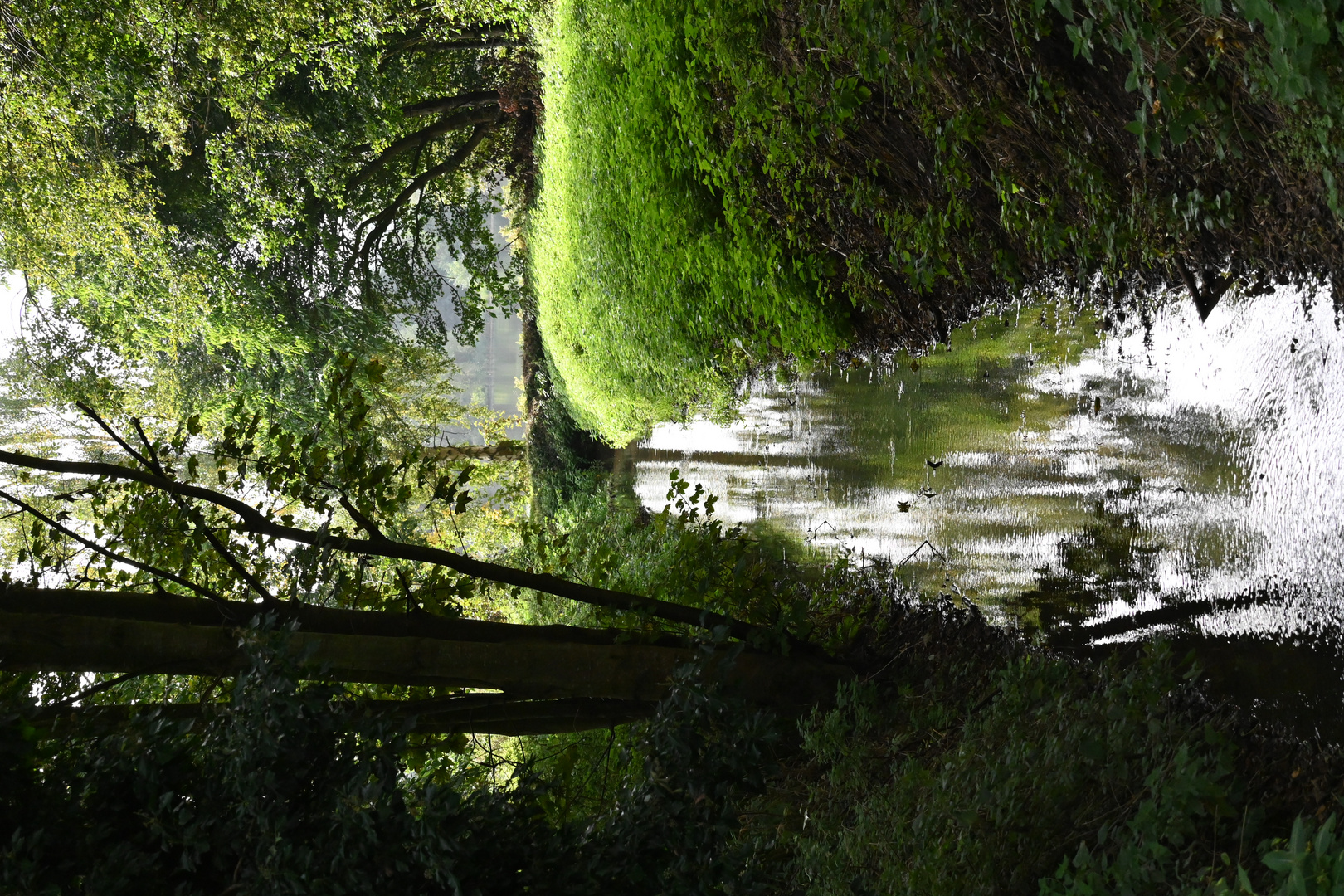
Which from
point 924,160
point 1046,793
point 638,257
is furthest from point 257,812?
point 638,257

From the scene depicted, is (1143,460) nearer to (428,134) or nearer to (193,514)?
(193,514)

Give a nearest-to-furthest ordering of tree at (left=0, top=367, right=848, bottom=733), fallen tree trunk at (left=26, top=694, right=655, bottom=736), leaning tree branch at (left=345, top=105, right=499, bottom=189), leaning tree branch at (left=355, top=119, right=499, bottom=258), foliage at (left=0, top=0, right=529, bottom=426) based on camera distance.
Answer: fallen tree trunk at (left=26, top=694, right=655, bottom=736)
tree at (left=0, top=367, right=848, bottom=733)
foliage at (left=0, top=0, right=529, bottom=426)
leaning tree branch at (left=345, top=105, right=499, bottom=189)
leaning tree branch at (left=355, top=119, right=499, bottom=258)

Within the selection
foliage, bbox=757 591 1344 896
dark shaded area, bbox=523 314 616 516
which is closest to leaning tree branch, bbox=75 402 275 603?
foliage, bbox=757 591 1344 896

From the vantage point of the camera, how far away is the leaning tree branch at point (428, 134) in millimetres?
16281

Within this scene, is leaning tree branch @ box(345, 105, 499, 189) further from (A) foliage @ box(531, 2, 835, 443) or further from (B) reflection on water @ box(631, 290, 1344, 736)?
(B) reflection on water @ box(631, 290, 1344, 736)

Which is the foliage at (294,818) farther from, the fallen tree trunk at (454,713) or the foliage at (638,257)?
the foliage at (638,257)

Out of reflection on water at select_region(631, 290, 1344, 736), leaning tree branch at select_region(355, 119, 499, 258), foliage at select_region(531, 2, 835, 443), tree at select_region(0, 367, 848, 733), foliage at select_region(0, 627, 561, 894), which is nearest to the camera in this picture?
foliage at select_region(0, 627, 561, 894)

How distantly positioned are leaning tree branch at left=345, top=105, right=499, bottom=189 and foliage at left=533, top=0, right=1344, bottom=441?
726 cm

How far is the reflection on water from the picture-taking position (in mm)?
3898

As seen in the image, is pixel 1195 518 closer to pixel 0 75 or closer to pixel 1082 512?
pixel 1082 512

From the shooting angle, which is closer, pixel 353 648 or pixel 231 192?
pixel 353 648

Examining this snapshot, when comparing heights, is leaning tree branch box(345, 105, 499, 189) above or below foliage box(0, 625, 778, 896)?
above

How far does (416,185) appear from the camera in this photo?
1753 centimetres

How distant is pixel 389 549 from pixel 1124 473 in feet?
12.8
